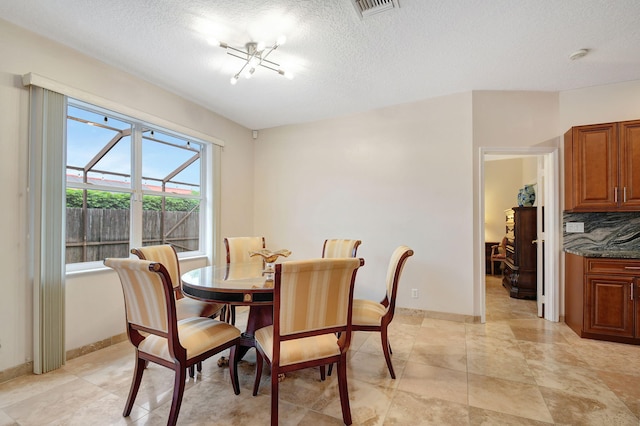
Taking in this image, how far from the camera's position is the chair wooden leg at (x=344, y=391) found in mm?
1671

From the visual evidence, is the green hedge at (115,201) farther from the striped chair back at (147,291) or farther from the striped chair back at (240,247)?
the striped chair back at (147,291)

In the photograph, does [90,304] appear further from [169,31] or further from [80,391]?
[169,31]

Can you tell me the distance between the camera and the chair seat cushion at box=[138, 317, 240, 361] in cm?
168

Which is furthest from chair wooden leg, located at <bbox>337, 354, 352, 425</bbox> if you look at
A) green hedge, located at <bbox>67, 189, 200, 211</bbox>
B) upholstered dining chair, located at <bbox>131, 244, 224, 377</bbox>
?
green hedge, located at <bbox>67, 189, 200, 211</bbox>

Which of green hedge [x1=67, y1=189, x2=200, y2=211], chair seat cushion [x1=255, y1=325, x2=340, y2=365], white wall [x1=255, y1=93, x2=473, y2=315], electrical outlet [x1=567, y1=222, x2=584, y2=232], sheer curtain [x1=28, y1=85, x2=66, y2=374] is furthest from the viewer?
white wall [x1=255, y1=93, x2=473, y2=315]

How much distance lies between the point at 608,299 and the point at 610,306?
7 cm

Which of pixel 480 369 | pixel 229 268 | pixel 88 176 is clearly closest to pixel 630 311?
pixel 480 369

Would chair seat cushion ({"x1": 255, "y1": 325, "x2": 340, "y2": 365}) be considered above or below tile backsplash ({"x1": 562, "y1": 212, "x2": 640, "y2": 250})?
below

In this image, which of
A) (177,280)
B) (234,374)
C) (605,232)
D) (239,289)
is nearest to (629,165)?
(605,232)

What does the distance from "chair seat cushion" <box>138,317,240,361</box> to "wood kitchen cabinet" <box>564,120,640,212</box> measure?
12.3 ft

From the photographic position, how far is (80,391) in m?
2.03

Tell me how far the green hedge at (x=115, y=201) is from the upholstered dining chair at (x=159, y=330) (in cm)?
154

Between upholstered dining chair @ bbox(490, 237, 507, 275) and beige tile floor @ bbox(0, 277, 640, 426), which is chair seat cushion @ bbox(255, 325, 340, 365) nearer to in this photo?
beige tile floor @ bbox(0, 277, 640, 426)

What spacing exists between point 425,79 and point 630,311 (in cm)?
303
